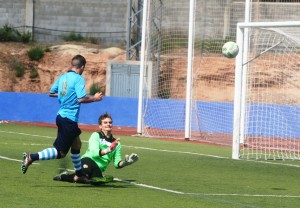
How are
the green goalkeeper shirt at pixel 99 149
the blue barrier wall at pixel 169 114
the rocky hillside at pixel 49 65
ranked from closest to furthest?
the green goalkeeper shirt at pixel 99 149 → the blue barrier wall at pixel 169 114 → the rocky hillside at pixel 49 65

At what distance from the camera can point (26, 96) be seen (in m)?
37.7

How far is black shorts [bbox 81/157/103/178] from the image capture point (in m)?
14.3

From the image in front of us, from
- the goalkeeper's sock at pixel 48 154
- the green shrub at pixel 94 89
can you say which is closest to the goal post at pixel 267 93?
the goalkeeper's sock at pixel 48 154

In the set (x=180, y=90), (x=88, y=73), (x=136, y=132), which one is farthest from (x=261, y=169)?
(x=88, y=73)

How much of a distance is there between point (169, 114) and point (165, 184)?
16880 millimetres

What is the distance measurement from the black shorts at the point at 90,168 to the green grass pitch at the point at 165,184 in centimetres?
22

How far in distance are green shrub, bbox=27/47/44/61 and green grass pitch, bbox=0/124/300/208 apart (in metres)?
26.4

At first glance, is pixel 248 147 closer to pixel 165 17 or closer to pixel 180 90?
pixel 165 17

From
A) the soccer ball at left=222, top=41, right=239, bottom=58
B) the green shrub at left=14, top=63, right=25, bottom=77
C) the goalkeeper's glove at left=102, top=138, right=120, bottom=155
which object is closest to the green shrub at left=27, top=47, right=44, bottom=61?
Result: the green shrub at left=14, top=63, right=25, bottom=77

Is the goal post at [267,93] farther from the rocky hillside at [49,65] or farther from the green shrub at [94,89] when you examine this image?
the rocky hillside at [49,65]

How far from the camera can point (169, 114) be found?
31.7 m

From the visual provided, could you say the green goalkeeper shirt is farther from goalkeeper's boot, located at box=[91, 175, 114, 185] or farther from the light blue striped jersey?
the light blue striped jersey

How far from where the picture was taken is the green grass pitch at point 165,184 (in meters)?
12.4

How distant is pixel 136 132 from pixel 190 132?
313cm
